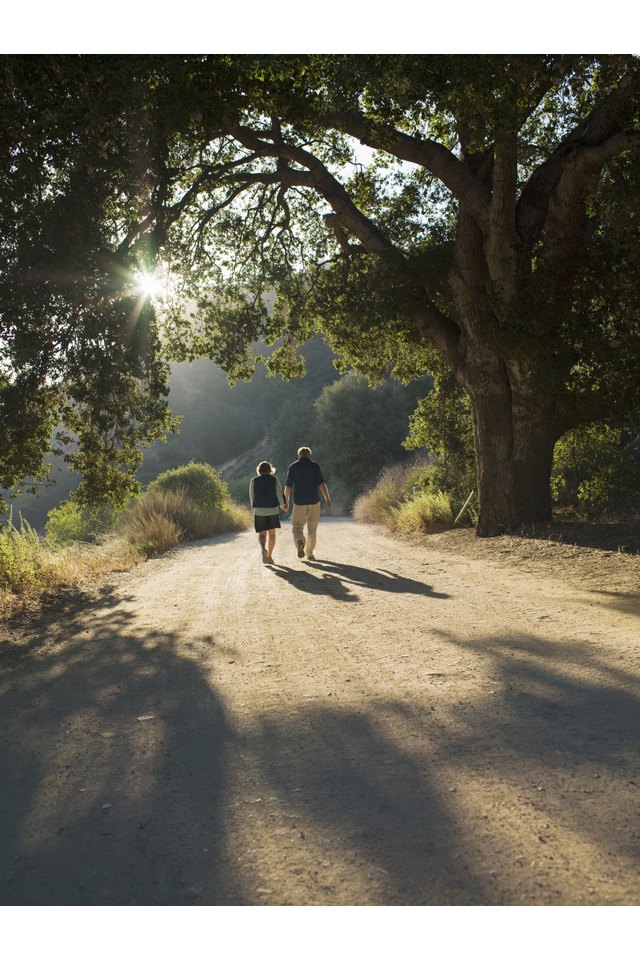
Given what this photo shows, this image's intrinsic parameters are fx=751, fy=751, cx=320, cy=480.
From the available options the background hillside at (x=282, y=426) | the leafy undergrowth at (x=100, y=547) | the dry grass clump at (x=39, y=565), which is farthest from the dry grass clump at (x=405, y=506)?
the background hillside at (x=282, y=426)

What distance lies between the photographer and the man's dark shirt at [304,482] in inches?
562

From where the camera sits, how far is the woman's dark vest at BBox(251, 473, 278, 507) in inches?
582

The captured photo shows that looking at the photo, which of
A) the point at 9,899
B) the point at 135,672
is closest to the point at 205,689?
the point at 135,672

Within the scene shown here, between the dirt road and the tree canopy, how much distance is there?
4364 mm

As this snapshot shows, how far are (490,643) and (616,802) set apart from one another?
2.98m

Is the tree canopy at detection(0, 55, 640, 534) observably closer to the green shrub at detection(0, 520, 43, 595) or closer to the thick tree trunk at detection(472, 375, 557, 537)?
the thick tree trunk at detection(472, 375, 557, 537)

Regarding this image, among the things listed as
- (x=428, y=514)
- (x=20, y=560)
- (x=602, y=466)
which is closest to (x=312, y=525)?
(x=20, y=560)

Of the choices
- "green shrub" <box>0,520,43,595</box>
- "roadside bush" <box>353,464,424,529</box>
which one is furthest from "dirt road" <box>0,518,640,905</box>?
"roadside bush" <box>353,464,424,529</box>

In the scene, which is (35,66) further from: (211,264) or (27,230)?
(211,264)

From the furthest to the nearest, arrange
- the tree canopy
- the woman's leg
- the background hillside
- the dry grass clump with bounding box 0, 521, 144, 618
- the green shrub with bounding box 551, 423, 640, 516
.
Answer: the background hillside
the green shrub with bounding box 551, 423, 640, 516
the woman's leg
the dry grass clump with bounding box 0, 521, 144, 618
the tree canopy

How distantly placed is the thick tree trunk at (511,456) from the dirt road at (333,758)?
6165 mm

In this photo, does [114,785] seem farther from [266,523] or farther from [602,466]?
[602,466]

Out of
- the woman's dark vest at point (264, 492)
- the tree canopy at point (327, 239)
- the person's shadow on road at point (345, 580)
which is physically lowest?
the person's shadow on road at point (345, 580)

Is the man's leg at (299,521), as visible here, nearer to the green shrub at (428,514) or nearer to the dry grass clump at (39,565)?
the dry grass clump at (39,565)
